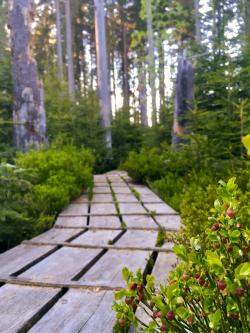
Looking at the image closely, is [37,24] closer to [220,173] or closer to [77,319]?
[220,173]

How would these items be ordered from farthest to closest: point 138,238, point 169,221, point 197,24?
point 197,24 → point 169,221 → point 138,238

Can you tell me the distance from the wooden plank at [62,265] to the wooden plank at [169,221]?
102 centimetres

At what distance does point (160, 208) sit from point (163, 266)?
2.35 meters

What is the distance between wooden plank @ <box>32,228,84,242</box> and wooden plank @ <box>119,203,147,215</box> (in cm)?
101

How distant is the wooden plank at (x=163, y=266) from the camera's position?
7.74ft

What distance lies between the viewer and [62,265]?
2.65m

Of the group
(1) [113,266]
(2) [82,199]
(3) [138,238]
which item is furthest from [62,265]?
(2) [82,199]

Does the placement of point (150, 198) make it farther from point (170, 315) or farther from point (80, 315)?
point (170, 315)

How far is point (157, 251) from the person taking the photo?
9.86 ft

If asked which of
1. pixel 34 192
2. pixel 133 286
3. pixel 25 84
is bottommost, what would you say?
pixel 34 192

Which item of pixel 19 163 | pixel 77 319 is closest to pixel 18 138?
pixel 19 163

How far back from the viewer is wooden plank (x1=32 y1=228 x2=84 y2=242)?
3.46m

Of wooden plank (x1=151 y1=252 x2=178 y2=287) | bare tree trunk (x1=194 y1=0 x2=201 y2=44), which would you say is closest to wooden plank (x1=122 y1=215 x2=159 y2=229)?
wooden plank (x1=151 y1=252 x2=178 y2=287)

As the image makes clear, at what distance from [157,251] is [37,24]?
2713cm
